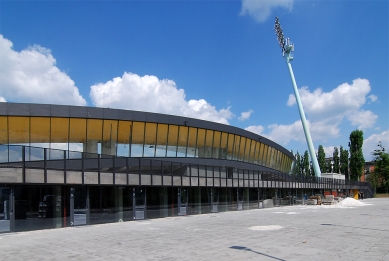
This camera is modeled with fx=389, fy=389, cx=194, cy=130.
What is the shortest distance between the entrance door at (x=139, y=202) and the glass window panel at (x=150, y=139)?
38.2ft

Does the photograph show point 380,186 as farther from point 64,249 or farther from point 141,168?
point 64,249

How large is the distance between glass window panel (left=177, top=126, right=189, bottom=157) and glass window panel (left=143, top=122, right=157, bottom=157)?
143 inches

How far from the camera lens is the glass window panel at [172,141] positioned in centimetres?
4359

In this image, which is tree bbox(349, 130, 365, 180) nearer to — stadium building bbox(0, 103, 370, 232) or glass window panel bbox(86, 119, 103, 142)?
stadium building bbox(0, 103, 370, 232)

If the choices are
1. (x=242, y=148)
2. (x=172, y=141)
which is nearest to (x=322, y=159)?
(x=242, y=148)

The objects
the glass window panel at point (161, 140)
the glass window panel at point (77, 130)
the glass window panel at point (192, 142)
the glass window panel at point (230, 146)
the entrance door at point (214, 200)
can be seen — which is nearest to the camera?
the glass window panel at point (77, 130)

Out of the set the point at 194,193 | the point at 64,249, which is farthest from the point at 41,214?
the point at 194,193

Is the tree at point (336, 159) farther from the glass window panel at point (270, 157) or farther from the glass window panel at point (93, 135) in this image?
the glass window panel at point (93, 135)

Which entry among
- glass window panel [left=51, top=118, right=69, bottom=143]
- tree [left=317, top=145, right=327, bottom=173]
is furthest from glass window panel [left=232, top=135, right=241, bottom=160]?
tree [left=317, top=145, right=327, bottom=173]

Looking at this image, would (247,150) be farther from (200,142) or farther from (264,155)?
(200,142)

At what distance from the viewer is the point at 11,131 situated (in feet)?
112

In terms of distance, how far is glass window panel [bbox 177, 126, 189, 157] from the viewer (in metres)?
44.8

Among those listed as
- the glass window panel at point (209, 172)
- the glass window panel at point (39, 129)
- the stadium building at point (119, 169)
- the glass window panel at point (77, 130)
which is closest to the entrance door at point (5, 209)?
the stadium building at point (119, 169)

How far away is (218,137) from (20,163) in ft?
103
